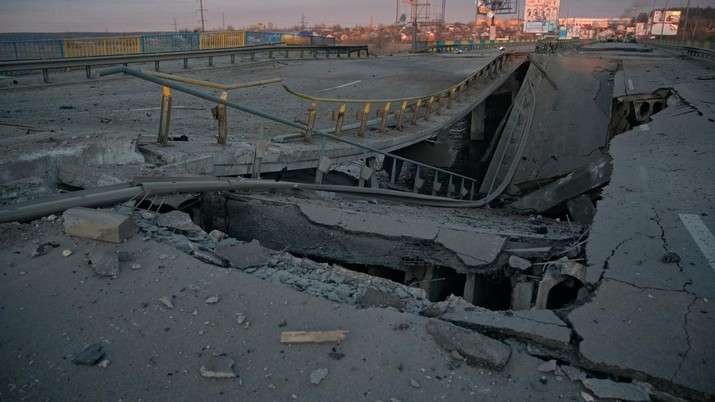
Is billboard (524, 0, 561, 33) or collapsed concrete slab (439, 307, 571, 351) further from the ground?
billboard (524, 0, 561, 33)

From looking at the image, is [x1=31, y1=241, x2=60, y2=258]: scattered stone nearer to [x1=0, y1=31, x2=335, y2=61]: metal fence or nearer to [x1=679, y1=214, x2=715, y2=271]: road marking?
[x1=679, y1=214, x2=715, y2=271]: road marking

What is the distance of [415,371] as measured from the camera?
121 inches

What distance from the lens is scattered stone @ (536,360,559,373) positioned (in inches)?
124

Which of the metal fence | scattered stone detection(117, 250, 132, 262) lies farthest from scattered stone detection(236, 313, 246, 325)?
the metal fence

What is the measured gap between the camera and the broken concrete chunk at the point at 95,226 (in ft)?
14.0

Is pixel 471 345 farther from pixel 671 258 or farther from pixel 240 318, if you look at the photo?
pixel 671 258

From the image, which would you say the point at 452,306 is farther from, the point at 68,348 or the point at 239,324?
the point at 68,348

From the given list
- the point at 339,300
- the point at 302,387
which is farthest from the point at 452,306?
the point at 302,387

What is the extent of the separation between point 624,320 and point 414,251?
254 cm

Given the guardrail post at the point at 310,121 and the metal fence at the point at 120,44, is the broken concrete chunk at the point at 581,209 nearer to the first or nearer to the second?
the guardrail post at the point at 310,121

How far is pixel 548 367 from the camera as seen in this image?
316cm

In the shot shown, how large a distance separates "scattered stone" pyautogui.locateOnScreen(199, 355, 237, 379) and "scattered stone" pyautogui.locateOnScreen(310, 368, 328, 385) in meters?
0.42

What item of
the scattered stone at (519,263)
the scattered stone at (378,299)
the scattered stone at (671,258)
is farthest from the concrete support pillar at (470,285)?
the scattered stone at (378,299)

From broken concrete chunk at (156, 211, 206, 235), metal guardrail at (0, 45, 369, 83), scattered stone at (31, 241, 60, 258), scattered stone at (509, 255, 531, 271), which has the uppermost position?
metal guardrail at (0, 45, 369, 83)
